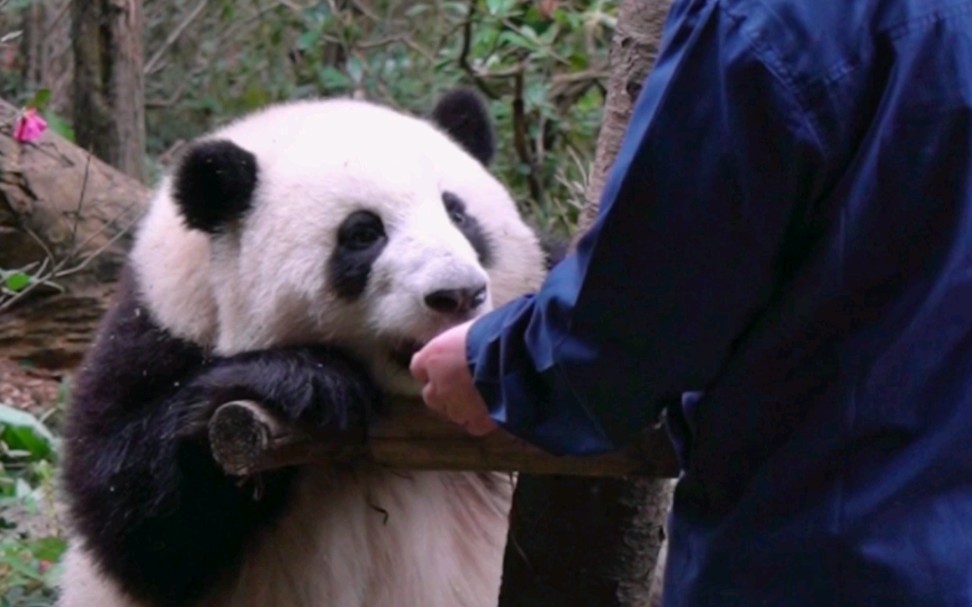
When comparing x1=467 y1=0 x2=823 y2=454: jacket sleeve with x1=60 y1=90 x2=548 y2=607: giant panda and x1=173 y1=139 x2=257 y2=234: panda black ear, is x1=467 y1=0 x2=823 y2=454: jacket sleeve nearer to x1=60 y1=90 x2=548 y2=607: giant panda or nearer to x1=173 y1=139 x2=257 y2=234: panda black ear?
x1=60 y1=90 x2=548 y2=607: giant panda

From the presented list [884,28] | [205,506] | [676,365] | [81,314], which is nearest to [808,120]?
[884,28]

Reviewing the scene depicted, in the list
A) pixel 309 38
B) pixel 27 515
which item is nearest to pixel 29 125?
pixel 27 515

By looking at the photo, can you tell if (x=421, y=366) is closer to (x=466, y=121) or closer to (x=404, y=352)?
(x=404, y=352)

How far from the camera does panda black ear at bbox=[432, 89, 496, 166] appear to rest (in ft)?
13.1

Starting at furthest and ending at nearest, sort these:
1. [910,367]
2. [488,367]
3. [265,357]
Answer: [265,357], [488,367], [910,367]

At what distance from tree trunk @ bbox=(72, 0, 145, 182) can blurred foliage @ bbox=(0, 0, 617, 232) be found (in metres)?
0.76

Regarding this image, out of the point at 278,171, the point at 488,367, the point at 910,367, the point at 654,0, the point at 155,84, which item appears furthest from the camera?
the point at 155,84

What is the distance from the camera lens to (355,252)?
3422 millimetres

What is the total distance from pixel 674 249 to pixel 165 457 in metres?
1.57

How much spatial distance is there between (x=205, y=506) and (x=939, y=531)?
1700mm

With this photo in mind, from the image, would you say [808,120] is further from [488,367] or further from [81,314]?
[81,314]

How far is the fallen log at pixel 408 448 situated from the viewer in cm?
265

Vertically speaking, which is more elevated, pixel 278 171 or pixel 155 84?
pixel 278 171

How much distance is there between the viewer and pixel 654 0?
295 cm
